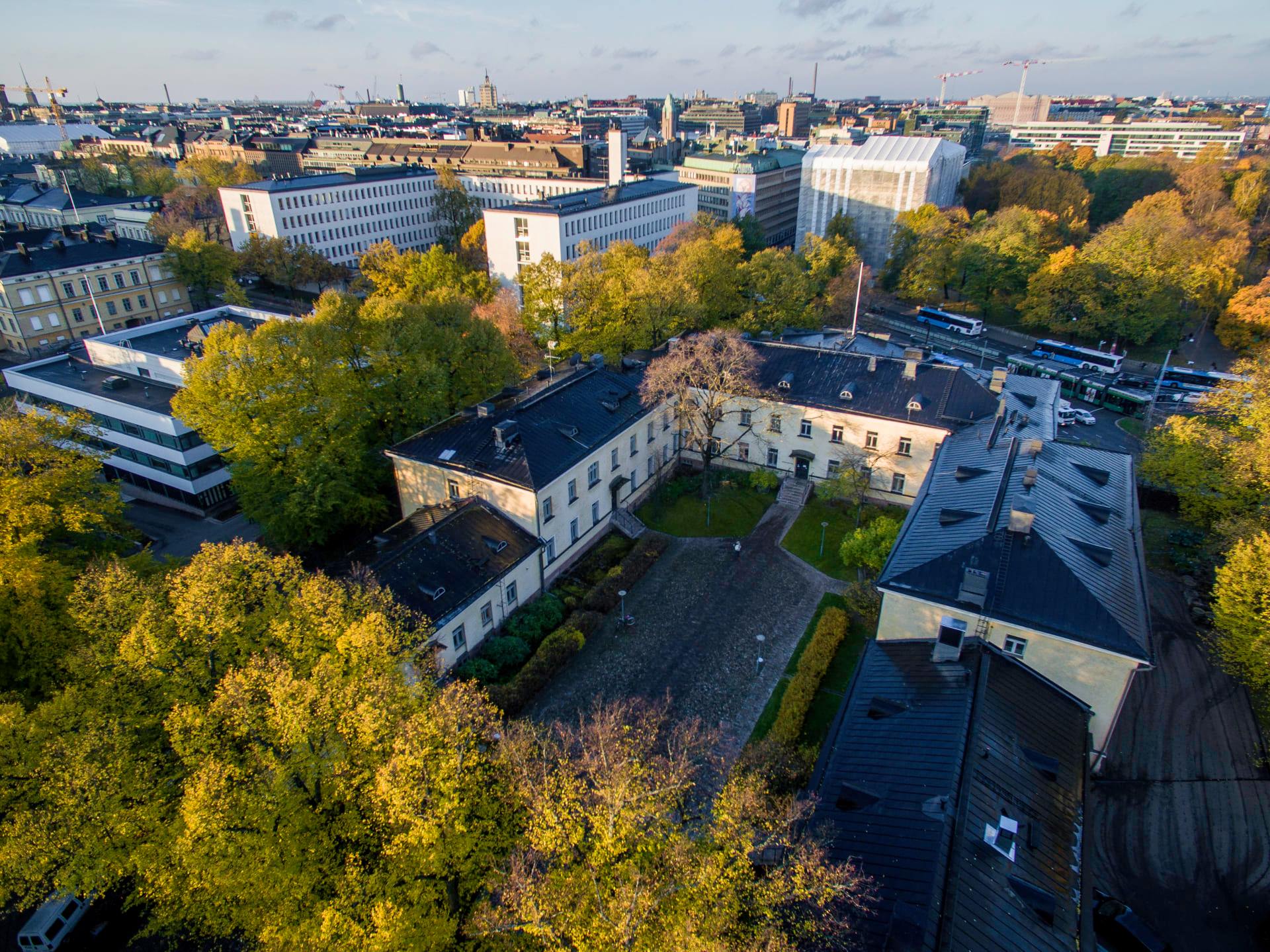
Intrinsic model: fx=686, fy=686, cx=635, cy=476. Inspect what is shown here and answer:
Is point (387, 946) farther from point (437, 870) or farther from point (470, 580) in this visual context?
point (470, 580)

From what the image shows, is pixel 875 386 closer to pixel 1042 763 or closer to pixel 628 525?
pixel 628 525

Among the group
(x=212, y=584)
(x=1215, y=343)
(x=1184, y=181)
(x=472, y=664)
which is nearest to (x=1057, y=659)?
(x=472, y=664)

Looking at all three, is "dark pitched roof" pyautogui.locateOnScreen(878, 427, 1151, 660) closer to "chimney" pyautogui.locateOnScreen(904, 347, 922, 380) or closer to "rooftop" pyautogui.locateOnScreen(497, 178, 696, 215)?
"chimney" pyautogui.locateOnScreen(904, 347, 922, 380)

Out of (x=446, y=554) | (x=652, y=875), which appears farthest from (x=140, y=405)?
(x=652, y=875)

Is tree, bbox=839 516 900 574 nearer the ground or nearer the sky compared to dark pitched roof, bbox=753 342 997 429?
nearer the ground

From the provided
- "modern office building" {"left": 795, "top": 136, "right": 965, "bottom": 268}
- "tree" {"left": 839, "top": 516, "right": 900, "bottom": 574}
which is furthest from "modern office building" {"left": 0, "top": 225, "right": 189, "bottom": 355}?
"modern office building" {"left": 795, "top": 136, "right": 965, "bottom": 268}

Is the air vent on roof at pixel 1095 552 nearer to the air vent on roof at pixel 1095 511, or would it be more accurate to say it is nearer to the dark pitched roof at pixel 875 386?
the air vent on roof at pixel 1095 511
